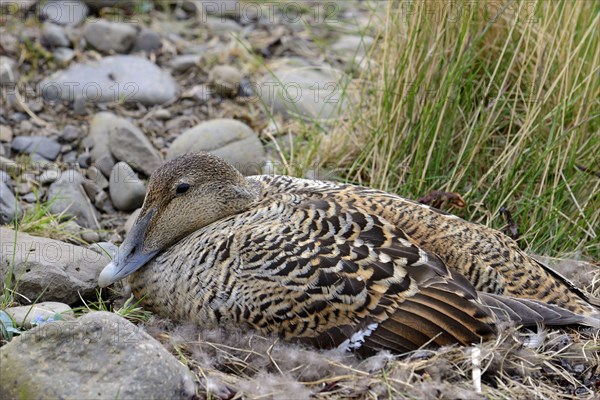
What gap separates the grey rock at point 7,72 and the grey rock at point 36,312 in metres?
2.77

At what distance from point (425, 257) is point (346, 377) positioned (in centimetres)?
64

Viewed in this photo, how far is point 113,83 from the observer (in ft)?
21.3

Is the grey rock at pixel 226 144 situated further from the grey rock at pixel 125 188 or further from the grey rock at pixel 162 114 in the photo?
the grey rock at pixel 162 114

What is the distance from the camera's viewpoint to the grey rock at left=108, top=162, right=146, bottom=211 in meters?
5.39

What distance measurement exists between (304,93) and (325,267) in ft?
9.35

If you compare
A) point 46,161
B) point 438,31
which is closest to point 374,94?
point 438,31

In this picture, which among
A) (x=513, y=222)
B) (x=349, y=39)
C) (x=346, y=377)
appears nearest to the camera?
(x=346, y=377)

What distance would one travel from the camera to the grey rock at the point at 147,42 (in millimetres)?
7148

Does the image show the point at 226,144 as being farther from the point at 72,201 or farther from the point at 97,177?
the point at 72,201

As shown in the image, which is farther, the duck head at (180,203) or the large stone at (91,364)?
the duck head at (180,203)

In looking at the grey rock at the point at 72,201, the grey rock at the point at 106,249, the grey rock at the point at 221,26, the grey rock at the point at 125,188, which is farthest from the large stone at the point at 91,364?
the grey rock at the point at 221,26

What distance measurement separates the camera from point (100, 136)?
5.88m

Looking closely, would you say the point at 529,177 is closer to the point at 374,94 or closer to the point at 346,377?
the point at 374,94

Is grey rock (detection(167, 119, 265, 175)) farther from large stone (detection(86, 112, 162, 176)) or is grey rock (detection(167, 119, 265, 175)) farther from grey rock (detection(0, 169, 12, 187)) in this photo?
grey rock (detection(0, 169, 12, 187))
